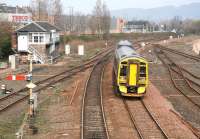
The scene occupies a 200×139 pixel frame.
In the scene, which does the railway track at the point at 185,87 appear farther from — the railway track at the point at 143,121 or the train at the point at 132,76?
the railway track at the point at 143,121

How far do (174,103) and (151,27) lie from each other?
166393 millimetres

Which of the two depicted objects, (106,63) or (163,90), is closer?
(163,90)

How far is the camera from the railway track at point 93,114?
690 inches

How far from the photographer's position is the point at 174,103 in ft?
82.4

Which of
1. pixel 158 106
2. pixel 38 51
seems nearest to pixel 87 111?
pixel 158 106

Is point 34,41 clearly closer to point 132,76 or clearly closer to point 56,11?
point 132,76

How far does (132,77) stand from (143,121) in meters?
5.42

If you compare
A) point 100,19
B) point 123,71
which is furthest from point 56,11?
point 123,71

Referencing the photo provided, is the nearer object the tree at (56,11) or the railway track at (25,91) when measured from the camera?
the railway track at (25,91)

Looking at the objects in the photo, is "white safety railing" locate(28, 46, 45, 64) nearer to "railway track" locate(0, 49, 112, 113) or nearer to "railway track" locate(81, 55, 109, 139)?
"railway track" locate(0, 49, 112, 113)

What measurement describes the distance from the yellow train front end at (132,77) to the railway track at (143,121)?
63 cm

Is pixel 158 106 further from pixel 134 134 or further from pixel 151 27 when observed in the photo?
pixel 151 27

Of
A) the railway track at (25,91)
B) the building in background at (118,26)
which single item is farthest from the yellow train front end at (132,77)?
the building in background at (118,26)

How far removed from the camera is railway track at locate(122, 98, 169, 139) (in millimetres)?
17531
